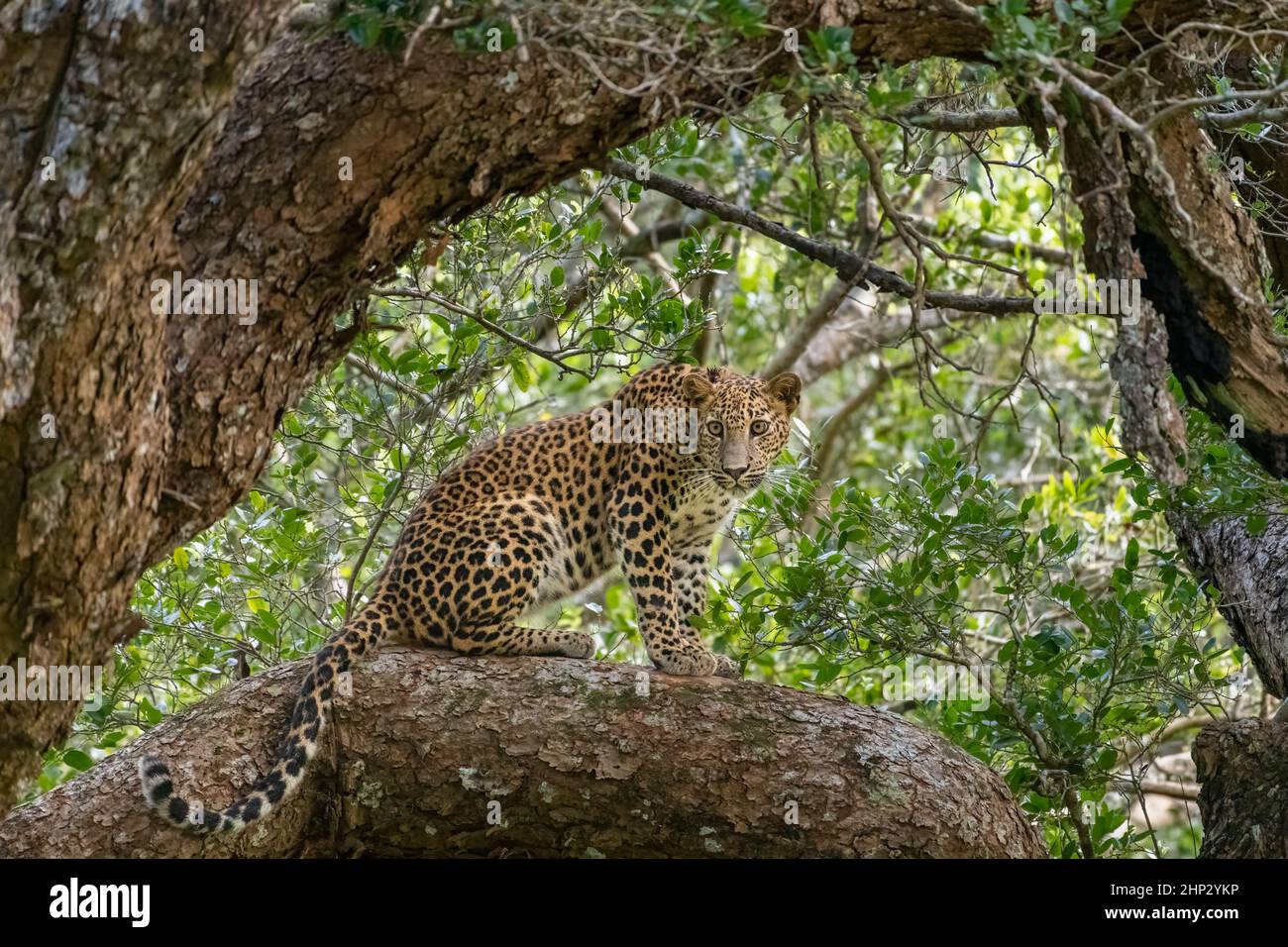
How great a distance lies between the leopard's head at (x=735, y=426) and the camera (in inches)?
301

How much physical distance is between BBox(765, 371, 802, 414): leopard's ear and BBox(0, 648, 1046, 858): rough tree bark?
2.40 meters

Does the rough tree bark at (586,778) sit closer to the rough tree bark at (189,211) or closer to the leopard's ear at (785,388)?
the rough tree bark at (189,211)

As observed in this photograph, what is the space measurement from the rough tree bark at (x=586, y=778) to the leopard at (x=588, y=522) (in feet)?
1.80

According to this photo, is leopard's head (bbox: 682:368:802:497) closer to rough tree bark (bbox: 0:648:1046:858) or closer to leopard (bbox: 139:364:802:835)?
leopard (bbox: 139:364:802:835)

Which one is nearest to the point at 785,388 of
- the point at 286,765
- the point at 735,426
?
the point at 735,426

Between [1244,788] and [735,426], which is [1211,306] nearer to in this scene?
[1244,788]

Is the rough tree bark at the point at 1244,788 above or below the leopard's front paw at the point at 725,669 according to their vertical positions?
below

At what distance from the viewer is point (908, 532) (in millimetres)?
7320

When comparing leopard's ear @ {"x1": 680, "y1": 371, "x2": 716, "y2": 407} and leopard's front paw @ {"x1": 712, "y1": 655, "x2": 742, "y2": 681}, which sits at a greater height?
leopard's ear @ {"x1": 680, "y1": 371, "x2": 716, "y2": 407}

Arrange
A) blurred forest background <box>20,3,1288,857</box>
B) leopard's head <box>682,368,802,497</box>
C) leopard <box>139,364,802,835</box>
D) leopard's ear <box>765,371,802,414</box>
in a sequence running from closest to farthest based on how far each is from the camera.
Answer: blurred forest background <box>20,3,1288,857</box>
leopard <box>139,364,802,835</box>
leopard's head <box>682,368,802,497</box>
leopard's ear <box>765,371,802,414</box>

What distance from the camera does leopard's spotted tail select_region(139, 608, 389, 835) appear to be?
555 centimetres

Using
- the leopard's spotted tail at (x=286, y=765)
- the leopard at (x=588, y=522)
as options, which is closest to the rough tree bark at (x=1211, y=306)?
the leopard at (x=588, y=522)

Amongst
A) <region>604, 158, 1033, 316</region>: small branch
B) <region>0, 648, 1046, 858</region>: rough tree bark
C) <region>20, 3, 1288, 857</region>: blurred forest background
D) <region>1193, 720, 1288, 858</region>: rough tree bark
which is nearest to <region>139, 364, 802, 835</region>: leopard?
<region>20, 3, 1288, 857</region>: blurred forest background
